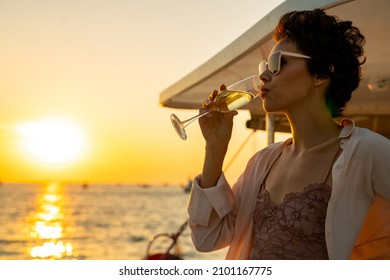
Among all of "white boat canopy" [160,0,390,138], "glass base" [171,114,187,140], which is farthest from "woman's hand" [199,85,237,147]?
"white boat canopy" [160,0,390,138]

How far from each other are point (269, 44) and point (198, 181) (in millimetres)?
962

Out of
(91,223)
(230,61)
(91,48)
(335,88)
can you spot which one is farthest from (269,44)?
(91,223)

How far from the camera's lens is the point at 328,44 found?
174 cm

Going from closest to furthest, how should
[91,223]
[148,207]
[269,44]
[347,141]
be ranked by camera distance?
1. [347,141]
2. [269,44]
3. [91,223]
4. [148,207]

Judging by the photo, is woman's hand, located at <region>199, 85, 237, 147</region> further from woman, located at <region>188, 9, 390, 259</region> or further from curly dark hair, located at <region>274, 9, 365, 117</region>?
curly dark hair, located at <region>274, 9, 365, 117</region>

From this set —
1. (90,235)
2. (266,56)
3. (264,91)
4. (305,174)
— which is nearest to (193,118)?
(264,91)

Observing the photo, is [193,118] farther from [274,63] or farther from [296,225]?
[296,225]

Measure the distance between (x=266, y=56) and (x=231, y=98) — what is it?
103cm

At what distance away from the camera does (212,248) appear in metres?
1.88
